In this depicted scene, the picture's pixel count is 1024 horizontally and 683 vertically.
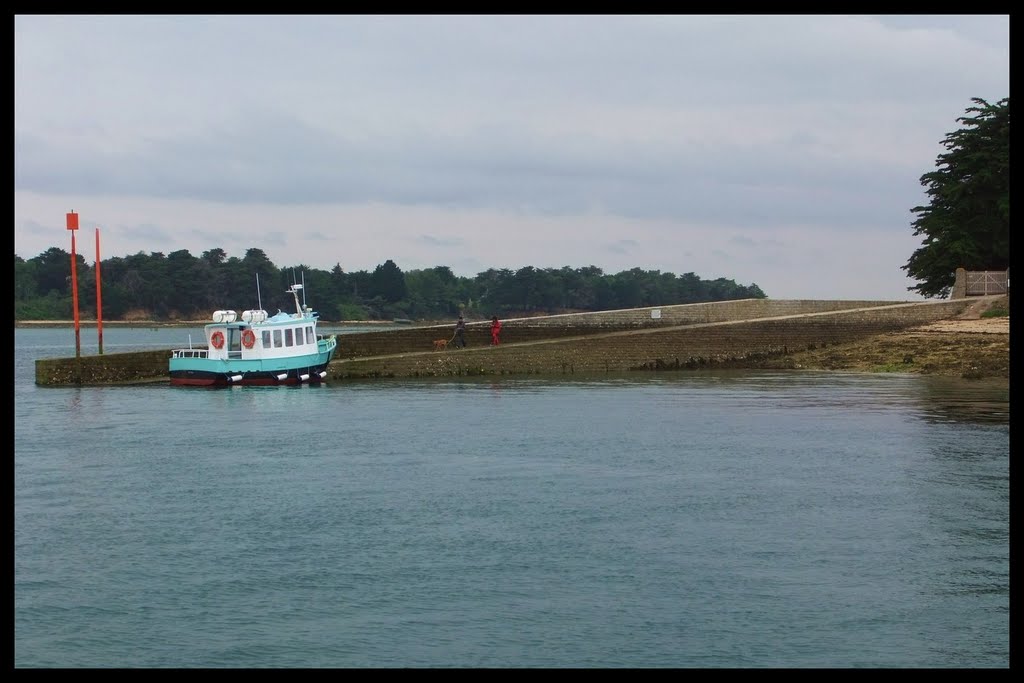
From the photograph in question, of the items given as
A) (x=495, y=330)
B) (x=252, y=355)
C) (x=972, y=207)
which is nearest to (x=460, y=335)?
(x=495, y=330)

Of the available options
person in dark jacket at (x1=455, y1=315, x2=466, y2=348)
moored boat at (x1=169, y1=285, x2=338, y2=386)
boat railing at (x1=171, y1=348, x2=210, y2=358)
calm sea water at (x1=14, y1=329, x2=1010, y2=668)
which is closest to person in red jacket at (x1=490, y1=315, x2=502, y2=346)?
person in dark jacket at (x1=455, y1=315, x2=466, y2=348)

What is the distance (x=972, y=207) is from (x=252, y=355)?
31.2 meters

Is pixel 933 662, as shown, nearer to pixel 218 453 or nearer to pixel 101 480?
pixel 101 480

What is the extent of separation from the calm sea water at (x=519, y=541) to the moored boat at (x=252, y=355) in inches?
431

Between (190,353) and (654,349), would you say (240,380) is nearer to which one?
(190,353)

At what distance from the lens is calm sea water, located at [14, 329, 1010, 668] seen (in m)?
13.4

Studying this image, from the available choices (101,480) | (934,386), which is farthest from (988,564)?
(934,386)

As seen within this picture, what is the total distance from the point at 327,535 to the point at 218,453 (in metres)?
9.36

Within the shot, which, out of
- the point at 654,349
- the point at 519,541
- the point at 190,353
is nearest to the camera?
the point at 519,541

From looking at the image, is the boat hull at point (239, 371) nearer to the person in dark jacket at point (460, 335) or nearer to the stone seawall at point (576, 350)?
the stone seawall at point (576, 350)

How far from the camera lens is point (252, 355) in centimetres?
4431

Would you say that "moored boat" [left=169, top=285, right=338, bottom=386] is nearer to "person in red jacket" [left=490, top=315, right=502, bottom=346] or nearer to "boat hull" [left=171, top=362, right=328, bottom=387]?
"boat hull" [left=171, top=362, right=328, bottom=387]

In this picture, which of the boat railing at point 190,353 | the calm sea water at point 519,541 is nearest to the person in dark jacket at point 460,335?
the boat railing at point 190,353

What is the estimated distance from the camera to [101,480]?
76.7ft
